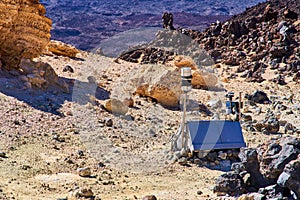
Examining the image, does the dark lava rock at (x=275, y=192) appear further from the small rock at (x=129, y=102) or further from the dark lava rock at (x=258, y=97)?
the dark lava rock at (x=258, y=97)

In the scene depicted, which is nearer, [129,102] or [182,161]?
[182,161]

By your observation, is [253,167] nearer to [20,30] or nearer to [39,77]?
[39,77]

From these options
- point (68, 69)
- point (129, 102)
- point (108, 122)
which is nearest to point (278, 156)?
point (108, 122)

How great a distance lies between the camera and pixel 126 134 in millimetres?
9117

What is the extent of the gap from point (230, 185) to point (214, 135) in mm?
2219

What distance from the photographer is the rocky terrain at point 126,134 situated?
18.7ft

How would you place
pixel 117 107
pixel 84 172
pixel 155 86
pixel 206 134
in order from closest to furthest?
pixel 84 172
pixel 206 134
pixel 117 107
pixel 155 86

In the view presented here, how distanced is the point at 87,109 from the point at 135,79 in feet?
8.74

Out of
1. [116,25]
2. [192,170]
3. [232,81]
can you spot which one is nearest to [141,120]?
[192,170]

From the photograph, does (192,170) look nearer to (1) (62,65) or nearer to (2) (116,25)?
(1) (62,65)

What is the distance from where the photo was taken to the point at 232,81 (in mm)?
16203

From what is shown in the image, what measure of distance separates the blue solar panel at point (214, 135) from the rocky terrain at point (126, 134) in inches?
5.1

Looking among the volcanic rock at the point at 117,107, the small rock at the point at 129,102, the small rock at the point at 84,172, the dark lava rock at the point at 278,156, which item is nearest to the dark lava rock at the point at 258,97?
the small rock at the point at 129,102

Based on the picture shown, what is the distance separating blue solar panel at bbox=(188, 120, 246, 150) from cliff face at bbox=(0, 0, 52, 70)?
4623 mm
